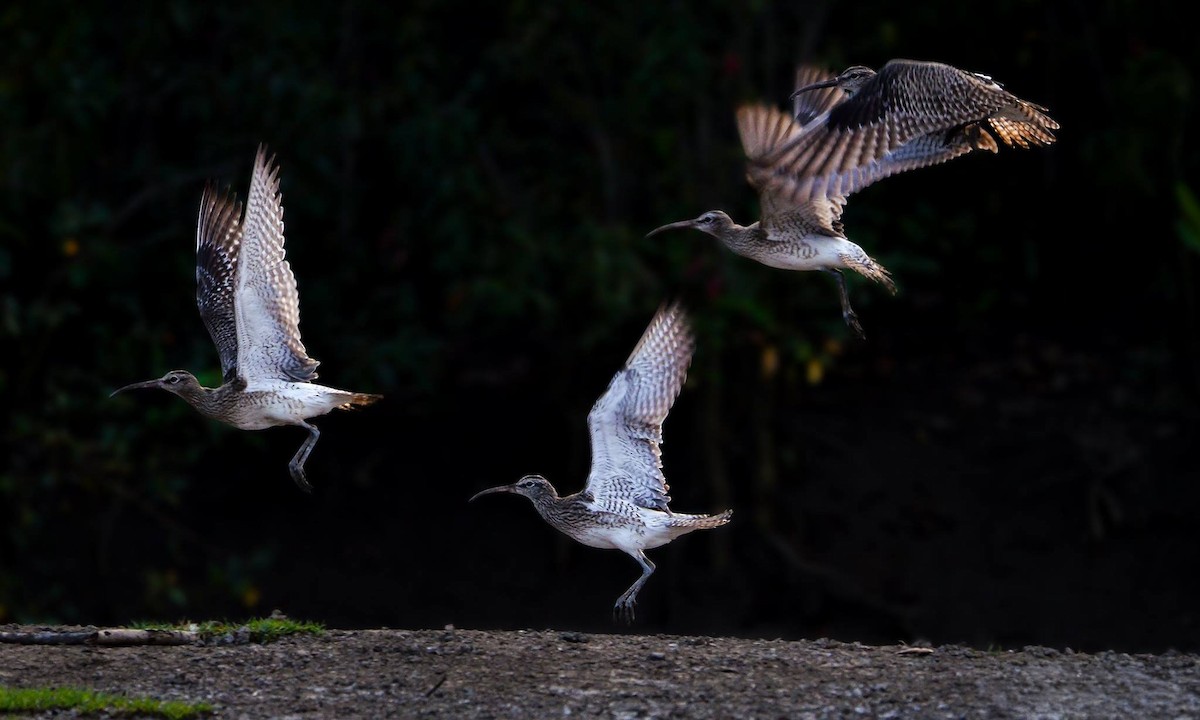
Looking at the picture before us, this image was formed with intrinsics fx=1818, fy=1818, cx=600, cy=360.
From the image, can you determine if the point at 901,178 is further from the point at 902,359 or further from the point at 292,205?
the point at 292,205

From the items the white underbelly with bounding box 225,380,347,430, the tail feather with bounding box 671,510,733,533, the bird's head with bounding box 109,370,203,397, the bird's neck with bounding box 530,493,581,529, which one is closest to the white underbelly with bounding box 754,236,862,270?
the tail feather with bounding box 671,510,733,533

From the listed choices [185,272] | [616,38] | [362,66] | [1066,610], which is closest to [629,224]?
[616,38]

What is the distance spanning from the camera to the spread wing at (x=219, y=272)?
33.6 feet

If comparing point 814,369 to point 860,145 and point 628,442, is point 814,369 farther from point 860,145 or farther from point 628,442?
point 860,145

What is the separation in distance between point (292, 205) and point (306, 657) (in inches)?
265

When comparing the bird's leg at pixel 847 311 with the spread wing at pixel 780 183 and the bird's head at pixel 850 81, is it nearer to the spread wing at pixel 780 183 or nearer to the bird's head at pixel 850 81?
the spread wing at pixel 780 183

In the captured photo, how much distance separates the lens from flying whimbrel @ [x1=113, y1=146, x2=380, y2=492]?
386 inches

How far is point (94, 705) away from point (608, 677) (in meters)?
2.21

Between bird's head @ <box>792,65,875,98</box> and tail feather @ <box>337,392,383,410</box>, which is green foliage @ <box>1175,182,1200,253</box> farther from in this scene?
tail feather @ <box>337,392,383,410</box>

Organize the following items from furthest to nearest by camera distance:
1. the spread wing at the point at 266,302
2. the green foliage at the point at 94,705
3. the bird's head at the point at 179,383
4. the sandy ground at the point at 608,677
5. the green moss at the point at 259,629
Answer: the bird's head at the point at 179,383, the spread wing at the point at 266,302, the green moss at the point at 259,629, the sandy ground at the point at 608,677, the green foliage at the point at 94,705

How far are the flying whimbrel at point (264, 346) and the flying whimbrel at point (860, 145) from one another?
2439 millimetres

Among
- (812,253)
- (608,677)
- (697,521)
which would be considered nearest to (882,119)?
(812,253)

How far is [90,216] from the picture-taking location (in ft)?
45.2

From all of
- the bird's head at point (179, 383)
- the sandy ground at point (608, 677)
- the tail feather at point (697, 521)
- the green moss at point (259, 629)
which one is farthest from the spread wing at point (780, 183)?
the bird's head at point (179, 383)
